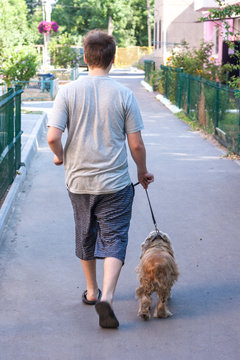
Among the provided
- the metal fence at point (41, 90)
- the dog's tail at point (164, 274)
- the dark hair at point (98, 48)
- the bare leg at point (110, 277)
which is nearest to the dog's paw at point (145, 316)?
the dog's tail at point (164, 274)

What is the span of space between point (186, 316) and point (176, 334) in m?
0.34

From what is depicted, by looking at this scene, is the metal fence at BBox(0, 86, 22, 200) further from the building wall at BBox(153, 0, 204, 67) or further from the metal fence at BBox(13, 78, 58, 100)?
the building wall at BBox(153, 0, 204, 67)

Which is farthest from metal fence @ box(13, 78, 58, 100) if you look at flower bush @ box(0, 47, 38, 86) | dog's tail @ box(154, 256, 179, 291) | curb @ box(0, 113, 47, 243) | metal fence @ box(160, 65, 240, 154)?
dog's tail @ box(154, 256, 179, 291)

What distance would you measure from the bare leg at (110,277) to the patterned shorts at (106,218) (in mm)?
42

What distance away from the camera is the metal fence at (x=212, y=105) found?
11.9 meters

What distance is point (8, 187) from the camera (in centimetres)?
833

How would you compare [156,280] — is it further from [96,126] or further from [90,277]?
[96,126]

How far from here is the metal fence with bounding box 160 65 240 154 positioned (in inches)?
468

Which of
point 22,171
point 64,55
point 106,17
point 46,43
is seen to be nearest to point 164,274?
point 22,171

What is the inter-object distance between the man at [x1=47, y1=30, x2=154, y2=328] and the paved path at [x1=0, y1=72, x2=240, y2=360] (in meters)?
0.33

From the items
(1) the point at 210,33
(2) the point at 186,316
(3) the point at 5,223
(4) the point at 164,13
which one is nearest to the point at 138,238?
(3) the point at 5,223

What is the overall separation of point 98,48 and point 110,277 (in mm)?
1576

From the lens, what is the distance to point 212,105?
46.7 ft

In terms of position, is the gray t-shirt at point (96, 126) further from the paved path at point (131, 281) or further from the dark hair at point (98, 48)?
the paved path at point (131, 281)
